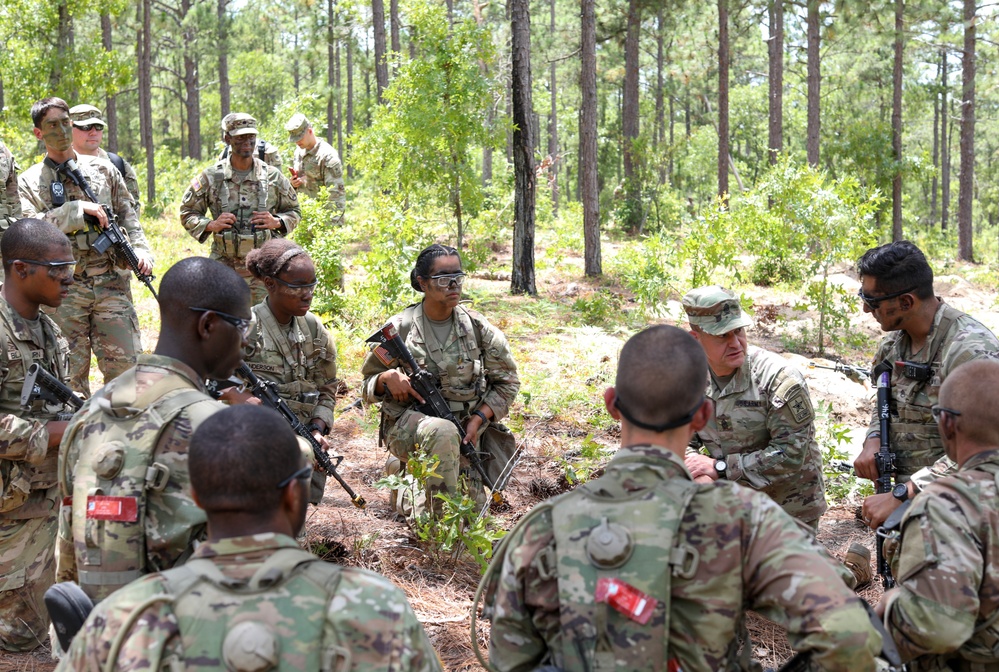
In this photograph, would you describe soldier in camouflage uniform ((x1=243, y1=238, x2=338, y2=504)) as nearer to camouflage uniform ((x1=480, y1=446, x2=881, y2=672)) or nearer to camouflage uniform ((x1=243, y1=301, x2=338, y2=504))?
camouflage uniform ((x1=243, y1=301, x2=338, y2=504))

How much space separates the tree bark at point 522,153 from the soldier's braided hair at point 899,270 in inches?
316

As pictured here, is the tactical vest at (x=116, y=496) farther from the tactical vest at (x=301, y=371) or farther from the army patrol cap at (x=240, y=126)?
the army patrol cap at (x=240, y=126)

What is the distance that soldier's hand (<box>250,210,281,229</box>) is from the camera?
285 inches

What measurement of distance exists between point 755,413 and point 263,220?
445 cm

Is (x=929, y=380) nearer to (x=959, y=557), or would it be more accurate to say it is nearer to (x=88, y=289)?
(x=959, y=557)

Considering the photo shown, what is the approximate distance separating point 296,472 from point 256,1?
35682 millimetres

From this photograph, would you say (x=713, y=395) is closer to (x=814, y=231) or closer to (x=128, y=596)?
(x=128, y=596)

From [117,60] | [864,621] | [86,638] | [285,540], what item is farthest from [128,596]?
[117,60]

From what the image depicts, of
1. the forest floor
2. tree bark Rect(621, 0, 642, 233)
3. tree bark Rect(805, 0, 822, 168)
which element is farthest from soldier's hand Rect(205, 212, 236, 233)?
tree bark Rect(805, 0, 822, 168)

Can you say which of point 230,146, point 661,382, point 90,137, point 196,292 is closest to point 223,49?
point 90,137

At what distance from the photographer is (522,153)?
39.8 feet

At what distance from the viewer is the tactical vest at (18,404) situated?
4086 millimetres

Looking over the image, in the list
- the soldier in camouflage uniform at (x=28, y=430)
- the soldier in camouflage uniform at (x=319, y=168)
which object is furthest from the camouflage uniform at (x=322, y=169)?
the soldier in camouflage uniform at (x=28, y=430)

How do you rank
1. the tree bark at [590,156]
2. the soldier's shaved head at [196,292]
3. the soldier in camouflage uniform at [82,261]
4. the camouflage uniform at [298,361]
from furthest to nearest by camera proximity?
the tree bark at [590,156] → the soldier in camouflage uniform at [82,261] → the camouflage uniform at [298,361] → the soldier's shaved head at [196,292]
